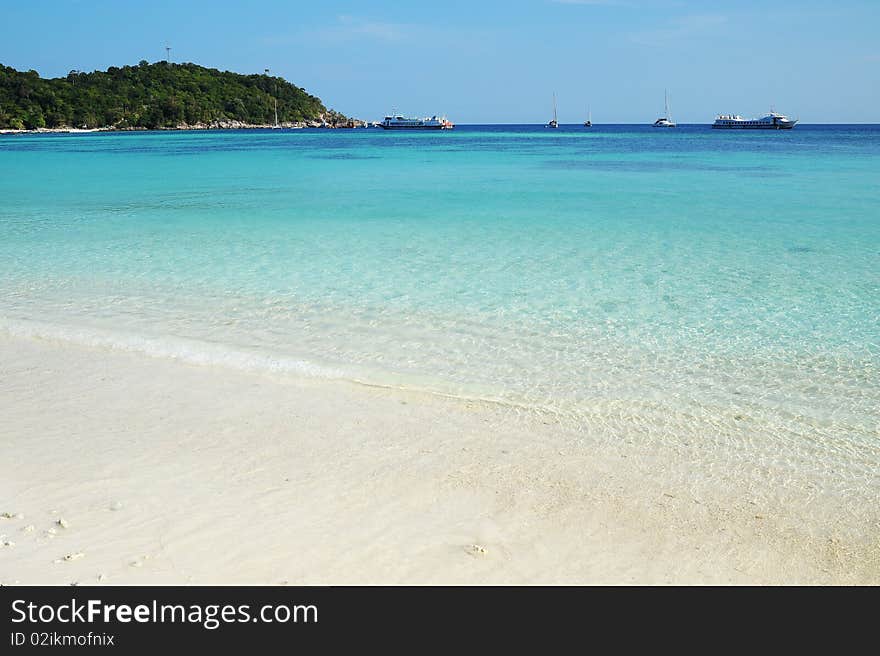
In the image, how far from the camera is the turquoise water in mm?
6504

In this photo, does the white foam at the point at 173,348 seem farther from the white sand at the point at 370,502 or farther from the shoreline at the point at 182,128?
the shoreline at the point at 182,128

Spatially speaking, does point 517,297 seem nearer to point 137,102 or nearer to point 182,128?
point 182,128

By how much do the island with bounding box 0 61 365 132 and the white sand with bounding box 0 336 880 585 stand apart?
14445 centimetres

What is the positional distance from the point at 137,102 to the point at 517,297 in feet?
551

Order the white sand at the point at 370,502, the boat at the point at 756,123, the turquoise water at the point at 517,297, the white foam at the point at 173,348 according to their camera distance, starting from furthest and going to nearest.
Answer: the boat at the point at 756,123 < the white foam at the point at 173,348 < the turquoise water at the point at 517,297 < the white sand at the point at 370,502

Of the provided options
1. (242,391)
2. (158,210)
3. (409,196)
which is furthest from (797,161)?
(242,391)

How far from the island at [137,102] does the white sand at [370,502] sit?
5687 inches

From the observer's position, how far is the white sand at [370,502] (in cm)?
385

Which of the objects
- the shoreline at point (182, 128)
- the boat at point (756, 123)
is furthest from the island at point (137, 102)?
the boat at point (756, 123)

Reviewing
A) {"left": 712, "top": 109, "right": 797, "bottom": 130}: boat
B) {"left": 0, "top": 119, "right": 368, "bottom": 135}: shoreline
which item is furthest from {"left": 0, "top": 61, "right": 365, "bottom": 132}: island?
{"left": 712, "top": 109, "right": 797, "bottom": 130}: boat

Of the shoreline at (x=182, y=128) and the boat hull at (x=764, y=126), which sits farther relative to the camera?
the shoreline at (x=182, y=128)

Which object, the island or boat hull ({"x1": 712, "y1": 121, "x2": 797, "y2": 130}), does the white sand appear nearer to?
boat hull ({"x1": 712, "y1": 121, "x2": 797, "y2": 130})
